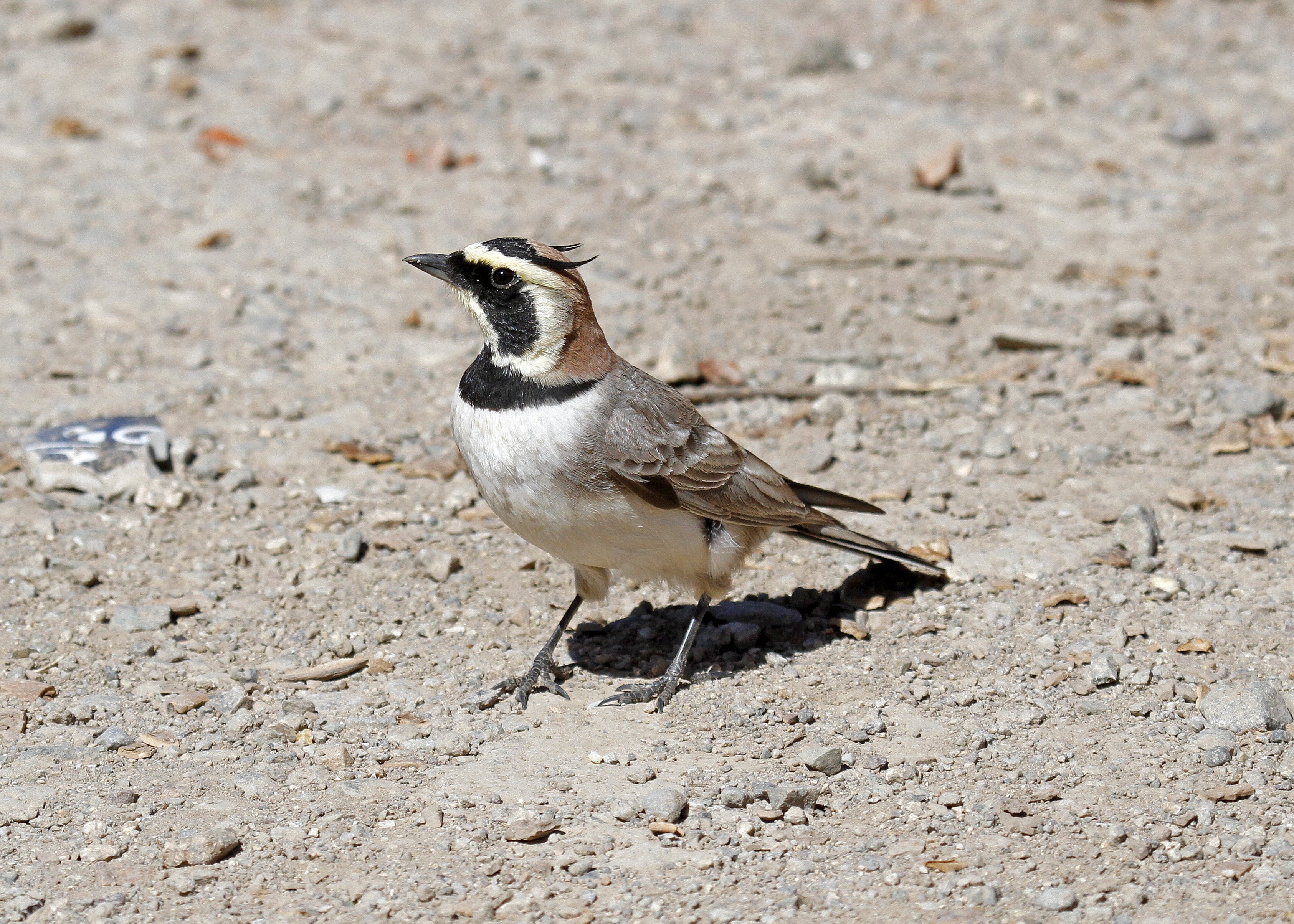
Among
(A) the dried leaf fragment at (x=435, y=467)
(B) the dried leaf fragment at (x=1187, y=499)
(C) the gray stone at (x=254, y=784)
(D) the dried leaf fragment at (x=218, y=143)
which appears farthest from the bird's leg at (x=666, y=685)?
(D) the dried leaf fragment at (x=218, y=143)

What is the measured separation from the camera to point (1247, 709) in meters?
5.55

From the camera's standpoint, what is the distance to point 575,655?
21.3ft

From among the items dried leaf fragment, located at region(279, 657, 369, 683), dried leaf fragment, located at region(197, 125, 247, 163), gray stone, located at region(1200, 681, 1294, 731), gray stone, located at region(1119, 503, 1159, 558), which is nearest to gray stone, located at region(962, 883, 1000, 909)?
gray stone, located at region(1200, 681, 1294, 731)

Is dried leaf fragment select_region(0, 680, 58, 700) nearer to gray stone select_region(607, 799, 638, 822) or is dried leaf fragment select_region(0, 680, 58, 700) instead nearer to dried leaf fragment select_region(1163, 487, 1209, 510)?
gray stone select_region(607, 799, 638, 822)

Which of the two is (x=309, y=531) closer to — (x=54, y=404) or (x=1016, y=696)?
(x=54, y=404)

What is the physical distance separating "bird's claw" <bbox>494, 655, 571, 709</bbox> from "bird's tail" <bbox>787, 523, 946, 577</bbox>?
125 cm

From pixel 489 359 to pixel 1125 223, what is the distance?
6504mm

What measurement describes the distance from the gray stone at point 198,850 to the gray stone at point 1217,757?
11.6ft

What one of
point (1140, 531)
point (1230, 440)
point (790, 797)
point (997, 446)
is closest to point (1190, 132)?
point (1230, 440)

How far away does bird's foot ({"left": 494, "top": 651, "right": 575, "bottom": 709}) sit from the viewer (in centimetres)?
592

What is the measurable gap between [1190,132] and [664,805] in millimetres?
9017

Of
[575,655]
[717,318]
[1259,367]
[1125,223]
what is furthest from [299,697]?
[1125,223]

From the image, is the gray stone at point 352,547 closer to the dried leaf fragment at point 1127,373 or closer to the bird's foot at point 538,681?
the bird's foot at point 538,681

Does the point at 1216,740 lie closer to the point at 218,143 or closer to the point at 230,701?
the point at 230,701
